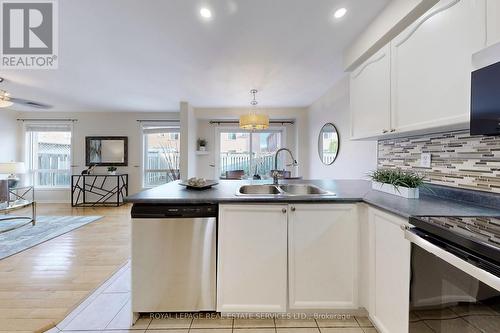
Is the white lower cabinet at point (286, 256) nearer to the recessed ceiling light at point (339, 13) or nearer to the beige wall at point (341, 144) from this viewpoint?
the beige wall at point (341, 144)

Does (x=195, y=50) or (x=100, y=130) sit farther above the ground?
(x=195, y=50)

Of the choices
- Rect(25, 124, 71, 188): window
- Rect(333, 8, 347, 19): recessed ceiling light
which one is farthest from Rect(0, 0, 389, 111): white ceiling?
Rect(25, 124, 71, 188): window

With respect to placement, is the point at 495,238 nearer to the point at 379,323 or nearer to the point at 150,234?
the point at 379,323

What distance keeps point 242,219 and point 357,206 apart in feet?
2.67

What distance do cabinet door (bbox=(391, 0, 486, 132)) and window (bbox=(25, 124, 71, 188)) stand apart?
23.8 ft

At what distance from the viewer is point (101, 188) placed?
591 cm

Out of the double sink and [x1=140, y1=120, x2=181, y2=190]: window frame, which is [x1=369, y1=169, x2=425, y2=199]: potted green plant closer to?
the double sink

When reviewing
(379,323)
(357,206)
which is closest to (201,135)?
(357,206)

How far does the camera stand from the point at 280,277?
1.60 meters

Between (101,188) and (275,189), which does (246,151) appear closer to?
(101,188)

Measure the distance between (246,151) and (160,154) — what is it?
232cm

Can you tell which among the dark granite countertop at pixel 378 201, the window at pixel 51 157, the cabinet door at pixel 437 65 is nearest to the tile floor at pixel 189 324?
the dark granite countertop at pixel 378 201

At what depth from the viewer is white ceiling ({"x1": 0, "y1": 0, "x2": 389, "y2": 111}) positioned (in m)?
1.92

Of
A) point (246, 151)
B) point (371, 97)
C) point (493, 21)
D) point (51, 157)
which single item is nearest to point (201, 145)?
point (246, 151)
